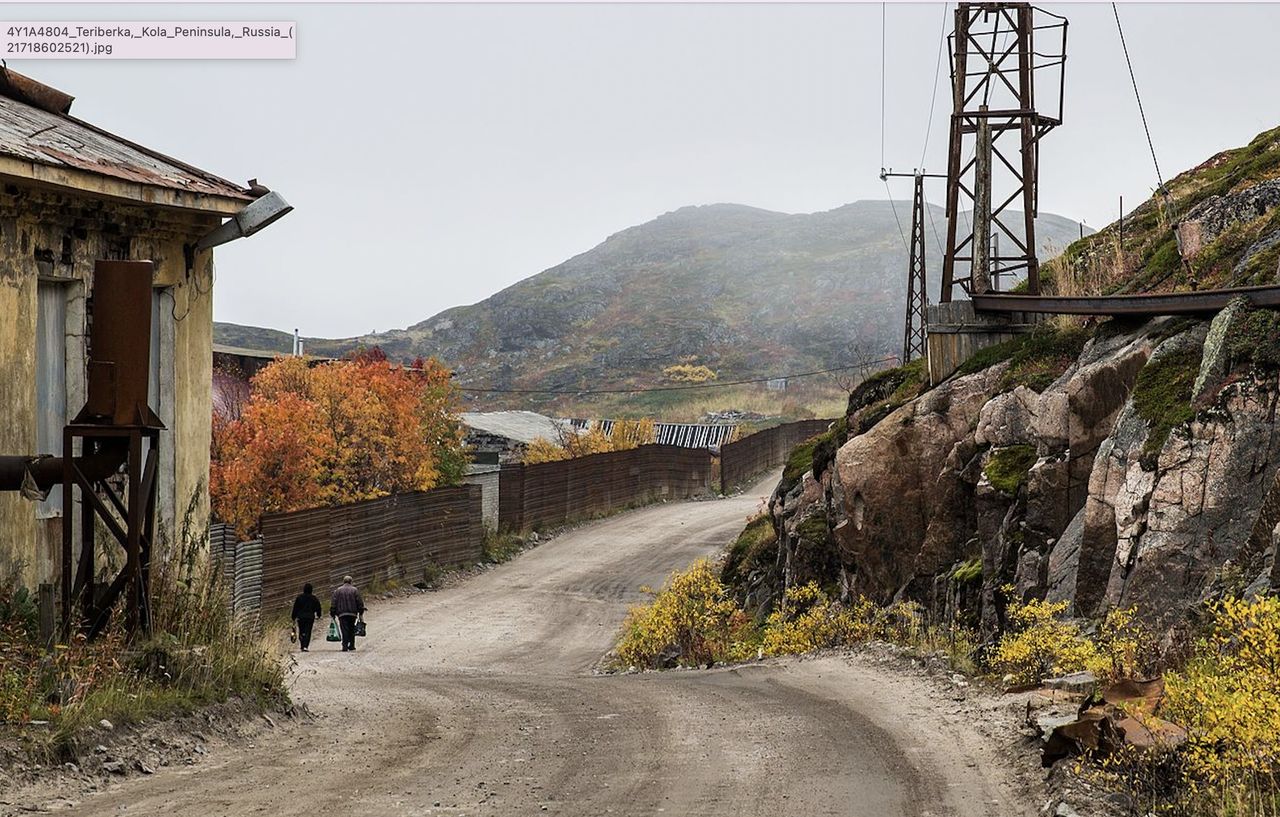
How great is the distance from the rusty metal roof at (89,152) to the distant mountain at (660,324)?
104m

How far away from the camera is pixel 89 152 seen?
12086mm

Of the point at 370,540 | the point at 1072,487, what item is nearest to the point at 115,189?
the point at 1072,487

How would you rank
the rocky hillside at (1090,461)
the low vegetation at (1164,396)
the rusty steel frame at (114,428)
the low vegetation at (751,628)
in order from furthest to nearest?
the low vegetation at (751,628), the low vegetation at (1164,396), the rocky hillside at (1090,461), the rusty steel frame at (114,428)

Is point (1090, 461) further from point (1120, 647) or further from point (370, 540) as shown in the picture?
point (370, 540)

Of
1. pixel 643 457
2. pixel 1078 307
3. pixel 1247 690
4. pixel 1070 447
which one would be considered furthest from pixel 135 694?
pixel 643 457

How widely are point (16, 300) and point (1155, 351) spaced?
11298 mm

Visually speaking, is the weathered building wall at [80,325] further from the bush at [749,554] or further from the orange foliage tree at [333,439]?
the orange foliage tree at [333,439]

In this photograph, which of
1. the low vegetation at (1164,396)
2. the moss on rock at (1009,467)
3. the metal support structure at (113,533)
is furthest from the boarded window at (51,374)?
the moss on rock at (1009,467)

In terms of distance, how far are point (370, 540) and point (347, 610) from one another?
21.1 feet

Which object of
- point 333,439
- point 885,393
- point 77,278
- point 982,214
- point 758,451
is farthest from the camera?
point 758,451

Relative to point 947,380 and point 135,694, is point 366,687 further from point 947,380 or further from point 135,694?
point 947,380

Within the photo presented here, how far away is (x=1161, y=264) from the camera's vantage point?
1675 centimetres

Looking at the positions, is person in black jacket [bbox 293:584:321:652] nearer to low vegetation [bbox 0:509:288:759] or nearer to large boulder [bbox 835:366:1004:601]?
large boulder [bbox 835:366:1004:601]

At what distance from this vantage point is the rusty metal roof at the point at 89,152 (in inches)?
433
